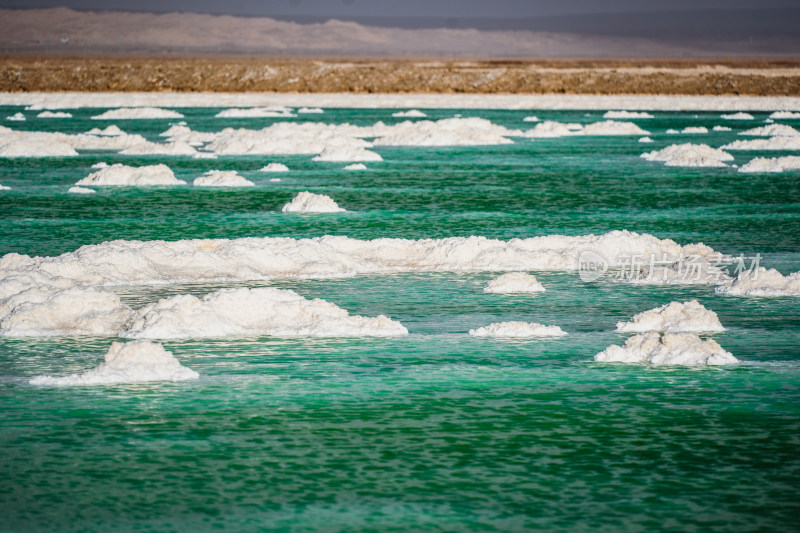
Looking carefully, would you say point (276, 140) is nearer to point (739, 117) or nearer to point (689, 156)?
point (689, 156)

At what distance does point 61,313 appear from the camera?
10.9 meters

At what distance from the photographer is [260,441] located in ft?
25.4

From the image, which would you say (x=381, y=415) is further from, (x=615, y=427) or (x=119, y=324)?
(x=119, y=324)

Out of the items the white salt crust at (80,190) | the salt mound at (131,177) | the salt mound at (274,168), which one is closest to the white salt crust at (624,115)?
the salt mound at (274,168)

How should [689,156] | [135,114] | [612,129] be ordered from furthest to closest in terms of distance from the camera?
[135,114], [612,129], [689,156]

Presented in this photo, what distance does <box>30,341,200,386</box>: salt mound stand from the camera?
354 inches

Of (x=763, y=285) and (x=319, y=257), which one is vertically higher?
(x=763, y=285)

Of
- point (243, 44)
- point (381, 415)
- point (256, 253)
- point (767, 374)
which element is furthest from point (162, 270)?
point (243, 44)

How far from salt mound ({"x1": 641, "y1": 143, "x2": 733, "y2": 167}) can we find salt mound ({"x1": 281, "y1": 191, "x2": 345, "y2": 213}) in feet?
35.9

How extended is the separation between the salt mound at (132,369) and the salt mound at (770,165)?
64.8 feet

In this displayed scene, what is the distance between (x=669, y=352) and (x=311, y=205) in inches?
404

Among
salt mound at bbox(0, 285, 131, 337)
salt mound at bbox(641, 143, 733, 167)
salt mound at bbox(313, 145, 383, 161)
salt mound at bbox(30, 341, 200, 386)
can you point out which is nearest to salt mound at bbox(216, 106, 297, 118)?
salt mound at bbox(313, 145, 383, 161)

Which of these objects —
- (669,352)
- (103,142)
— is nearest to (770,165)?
(103,142)

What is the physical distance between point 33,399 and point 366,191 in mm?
14221
